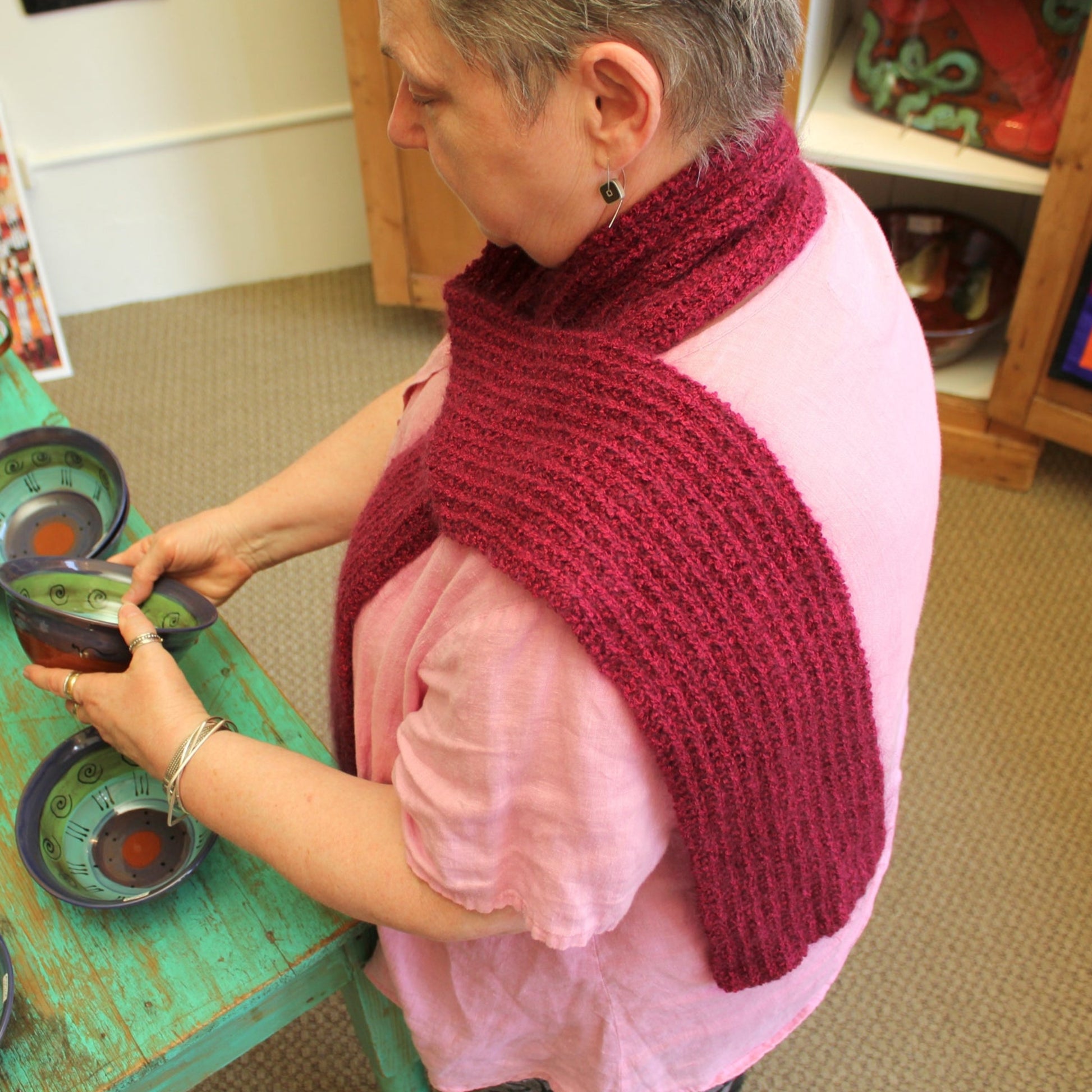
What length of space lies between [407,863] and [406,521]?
229mm

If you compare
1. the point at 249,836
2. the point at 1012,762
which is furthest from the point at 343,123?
the point at 249,836

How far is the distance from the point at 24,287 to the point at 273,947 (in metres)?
1.92

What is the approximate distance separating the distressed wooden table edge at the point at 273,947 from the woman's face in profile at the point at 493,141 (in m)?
0.46

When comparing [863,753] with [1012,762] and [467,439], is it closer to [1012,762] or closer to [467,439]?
[467,439]

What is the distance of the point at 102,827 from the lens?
0.90 m

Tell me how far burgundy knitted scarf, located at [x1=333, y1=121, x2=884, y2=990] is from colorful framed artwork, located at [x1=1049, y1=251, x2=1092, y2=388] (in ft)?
3.86

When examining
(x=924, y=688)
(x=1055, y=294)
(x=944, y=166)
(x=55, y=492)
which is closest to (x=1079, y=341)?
(x=1055, y=294)

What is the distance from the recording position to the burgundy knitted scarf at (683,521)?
625 millimetres

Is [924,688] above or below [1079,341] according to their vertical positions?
below

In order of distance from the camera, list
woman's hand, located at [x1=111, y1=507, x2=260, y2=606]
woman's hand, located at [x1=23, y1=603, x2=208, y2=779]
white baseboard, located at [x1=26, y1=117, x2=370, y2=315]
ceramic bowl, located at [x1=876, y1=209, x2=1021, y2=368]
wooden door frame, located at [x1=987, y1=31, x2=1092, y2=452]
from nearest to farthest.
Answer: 1. woman's hand, located at [x1=23, y1=603, x2=208, y2=779]
2. woman's hand, located at [x1=111, y1=507, x2=260, y2=606]
3. wooden door frame, located at [x1=987, y1=31, x2=1092, y2=452]
4. ceramic bowl, located at [x1=876, y1=209, x2=1021, y2=368]
5. white baseboard, located at [x1=26, y1=117, x2=370, y2=315]

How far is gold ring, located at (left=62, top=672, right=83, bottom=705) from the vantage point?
2.85ft

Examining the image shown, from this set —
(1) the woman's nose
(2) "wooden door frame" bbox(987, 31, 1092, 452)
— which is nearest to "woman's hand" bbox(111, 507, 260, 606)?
(1) the woman's nose

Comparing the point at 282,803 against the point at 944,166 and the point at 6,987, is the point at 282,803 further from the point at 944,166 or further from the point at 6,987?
the point at 944,166

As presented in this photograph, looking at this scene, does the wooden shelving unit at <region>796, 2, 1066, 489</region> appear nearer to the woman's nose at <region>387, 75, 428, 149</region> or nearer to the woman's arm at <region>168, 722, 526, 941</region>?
the woman's nose at <region>387, 75, 428, 149</region>
